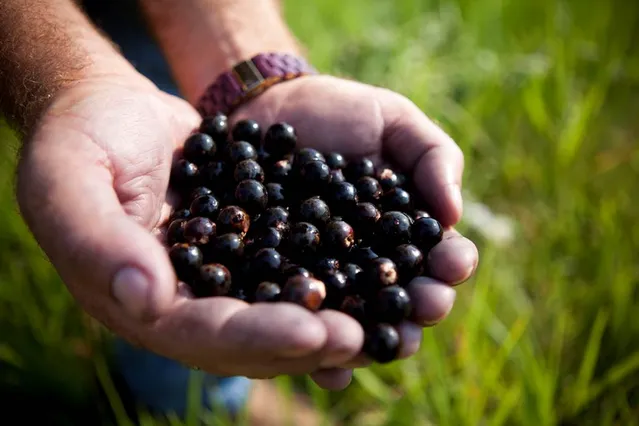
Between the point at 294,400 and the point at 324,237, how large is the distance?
93cm

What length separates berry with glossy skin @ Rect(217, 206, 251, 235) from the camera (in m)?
1.57

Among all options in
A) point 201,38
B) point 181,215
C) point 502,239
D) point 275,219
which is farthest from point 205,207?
point 502,239

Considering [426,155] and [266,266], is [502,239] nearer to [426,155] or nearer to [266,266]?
[426,155]

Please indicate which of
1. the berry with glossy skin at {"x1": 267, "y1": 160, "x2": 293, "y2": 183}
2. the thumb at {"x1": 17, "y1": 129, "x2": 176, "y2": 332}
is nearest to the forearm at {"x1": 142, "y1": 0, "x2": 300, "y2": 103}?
the berry with glossy skin at {"x1": 267, "y1": 160, "x2": 293, "y2": 183}

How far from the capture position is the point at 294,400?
2.28m

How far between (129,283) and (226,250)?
1.26 ft

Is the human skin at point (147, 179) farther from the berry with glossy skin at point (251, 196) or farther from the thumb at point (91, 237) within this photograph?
the berry with glossy skin at point (251, 196)

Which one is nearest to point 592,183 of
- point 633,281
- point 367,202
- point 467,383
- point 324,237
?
point 633,281

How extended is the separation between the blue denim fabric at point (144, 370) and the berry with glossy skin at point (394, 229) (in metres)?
0.93

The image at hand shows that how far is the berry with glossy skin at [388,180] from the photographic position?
1.73 metres

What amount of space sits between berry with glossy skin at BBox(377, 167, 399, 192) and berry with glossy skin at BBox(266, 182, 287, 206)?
0.26m

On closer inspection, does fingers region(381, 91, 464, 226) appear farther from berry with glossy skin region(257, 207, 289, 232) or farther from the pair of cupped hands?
berry with glossy skin region(257, 207, 289, 232)

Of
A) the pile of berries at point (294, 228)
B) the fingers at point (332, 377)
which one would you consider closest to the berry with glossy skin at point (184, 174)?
the pile of berries at point (294, 228)

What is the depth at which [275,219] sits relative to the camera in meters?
1.61
